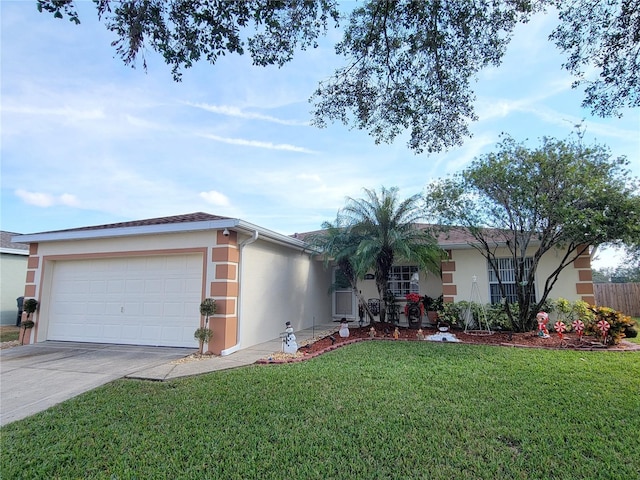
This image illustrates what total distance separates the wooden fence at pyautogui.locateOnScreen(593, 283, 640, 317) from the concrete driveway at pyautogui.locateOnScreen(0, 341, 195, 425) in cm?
1803

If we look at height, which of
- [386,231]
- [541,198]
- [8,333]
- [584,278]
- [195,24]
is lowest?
[8,333]

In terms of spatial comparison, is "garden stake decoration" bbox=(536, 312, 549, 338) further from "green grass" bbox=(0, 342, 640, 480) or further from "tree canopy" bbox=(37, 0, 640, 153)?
"tree canopy" bbox=(37, 0, 640, 153)

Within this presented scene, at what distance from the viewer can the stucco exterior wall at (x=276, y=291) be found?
8750 mm

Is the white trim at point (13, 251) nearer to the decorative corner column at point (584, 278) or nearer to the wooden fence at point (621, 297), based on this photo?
the decorative corner column at point (584, 278)

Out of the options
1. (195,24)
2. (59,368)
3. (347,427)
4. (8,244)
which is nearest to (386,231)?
(347,427)

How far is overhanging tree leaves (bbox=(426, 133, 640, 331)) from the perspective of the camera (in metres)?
8.16

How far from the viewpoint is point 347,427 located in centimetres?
375

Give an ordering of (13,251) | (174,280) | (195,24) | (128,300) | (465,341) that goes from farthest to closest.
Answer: (13,251), (128,300), (465,341), (174,280), (195,24)

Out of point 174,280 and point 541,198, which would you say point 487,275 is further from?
point 174,280

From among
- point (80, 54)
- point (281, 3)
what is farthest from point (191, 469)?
point (80, 54)

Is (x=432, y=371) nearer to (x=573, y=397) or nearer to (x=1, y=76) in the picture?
(x=573, y=397)

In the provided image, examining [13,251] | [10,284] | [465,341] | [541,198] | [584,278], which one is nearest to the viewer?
[541,198]

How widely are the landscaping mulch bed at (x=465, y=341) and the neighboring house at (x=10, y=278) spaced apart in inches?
527

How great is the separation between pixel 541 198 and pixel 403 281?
20.2ft
